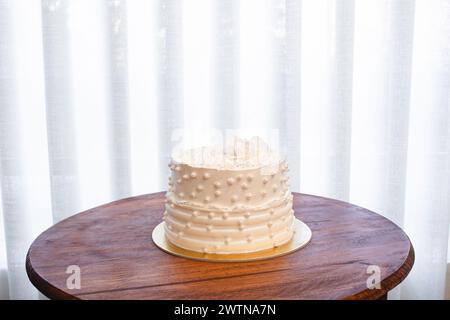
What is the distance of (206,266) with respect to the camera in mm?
999

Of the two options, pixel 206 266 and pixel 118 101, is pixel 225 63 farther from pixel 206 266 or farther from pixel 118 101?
pixel 206 266

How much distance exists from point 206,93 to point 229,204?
32.2 inches

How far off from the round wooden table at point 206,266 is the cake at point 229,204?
48mm

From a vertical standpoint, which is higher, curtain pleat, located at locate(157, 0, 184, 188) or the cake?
curtain pleat, located at locate(157, 0, 184, 188)

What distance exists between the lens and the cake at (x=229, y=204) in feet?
3.40

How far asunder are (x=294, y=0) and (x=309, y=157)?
52 centimetres

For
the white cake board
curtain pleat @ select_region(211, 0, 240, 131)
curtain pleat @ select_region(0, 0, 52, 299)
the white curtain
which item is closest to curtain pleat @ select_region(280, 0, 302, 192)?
the white curtain

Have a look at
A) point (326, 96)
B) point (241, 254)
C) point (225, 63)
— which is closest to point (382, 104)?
point (326, 96)

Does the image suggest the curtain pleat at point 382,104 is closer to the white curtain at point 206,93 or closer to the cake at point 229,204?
the white curtain at point 206,93

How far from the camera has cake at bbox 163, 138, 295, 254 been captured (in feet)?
3.40

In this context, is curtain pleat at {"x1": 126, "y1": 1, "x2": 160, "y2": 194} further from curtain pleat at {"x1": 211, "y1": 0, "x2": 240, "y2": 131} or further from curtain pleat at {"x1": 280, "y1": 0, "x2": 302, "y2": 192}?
curtain pleat at {"x1": 280, "y1": 0, "x2": 302, "y2": 192}

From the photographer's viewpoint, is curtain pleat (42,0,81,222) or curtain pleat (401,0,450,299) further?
curtain pleat (401,0,450,299)

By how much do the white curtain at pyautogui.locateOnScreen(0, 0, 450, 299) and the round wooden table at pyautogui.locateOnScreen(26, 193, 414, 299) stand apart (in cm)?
56
